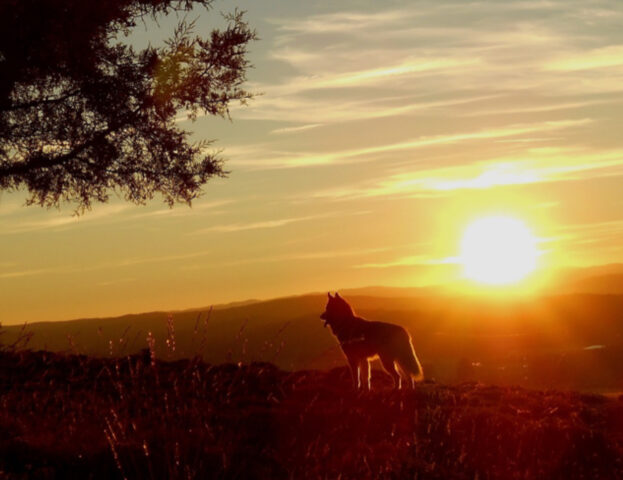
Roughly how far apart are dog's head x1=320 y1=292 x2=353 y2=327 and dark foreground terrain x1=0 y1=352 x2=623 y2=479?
1087 millimetres

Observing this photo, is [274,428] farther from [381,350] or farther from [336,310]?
[336,310]

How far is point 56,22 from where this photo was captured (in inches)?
612

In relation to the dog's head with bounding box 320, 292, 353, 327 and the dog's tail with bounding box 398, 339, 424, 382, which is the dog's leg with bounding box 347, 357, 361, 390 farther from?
the dog's head with bounding box 320, 292, 353, 327

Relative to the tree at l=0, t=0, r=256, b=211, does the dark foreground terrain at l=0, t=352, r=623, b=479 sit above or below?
below

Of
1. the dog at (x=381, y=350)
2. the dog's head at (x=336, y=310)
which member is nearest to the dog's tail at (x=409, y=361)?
the dog at (x=381, y=350)

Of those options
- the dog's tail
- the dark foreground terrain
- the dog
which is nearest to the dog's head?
the dog

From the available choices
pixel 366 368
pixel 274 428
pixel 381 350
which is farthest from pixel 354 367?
pixel 274 428

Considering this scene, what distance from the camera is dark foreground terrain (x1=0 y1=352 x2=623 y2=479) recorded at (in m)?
9.10

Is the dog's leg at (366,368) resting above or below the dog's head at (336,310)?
below

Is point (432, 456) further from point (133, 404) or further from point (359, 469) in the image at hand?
point (133, 404)

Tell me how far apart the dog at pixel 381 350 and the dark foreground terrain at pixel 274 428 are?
41cm

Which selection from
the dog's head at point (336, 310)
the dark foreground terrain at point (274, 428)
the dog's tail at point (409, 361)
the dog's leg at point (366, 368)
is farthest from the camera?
the dog's head at point (336, 310)

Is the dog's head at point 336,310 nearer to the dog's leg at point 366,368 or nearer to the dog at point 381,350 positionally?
the dog at point 381,350

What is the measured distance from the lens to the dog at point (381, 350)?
15.0m
